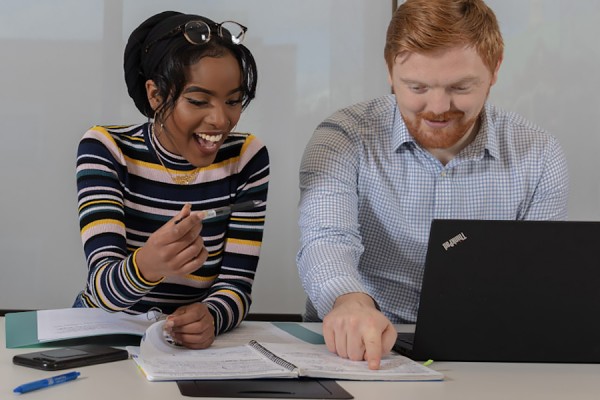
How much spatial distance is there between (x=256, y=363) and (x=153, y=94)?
2.11ft

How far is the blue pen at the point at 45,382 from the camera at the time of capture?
1.04m

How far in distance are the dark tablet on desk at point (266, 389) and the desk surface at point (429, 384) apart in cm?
2

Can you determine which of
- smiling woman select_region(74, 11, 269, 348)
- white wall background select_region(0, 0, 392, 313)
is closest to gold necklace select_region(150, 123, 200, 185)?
smiling woman select_region(74, 11, 269, 348)

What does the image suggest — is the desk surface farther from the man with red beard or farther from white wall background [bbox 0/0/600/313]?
white wall background [bbox 0/0/600/313]

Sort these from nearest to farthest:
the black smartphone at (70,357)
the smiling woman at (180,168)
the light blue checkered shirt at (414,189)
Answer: the black smartphone at (70,357) → the smiling woman at (180,168) → the light blue checkered shirt at (414,189)

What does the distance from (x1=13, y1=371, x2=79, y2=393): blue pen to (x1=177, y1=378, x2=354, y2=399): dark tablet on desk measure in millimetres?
140

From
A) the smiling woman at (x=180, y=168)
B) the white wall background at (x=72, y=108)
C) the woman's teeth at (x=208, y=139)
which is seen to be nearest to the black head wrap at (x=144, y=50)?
the smiling woman at (x=180, y=168)

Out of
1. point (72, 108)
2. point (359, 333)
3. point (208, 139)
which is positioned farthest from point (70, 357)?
point (72, 108)

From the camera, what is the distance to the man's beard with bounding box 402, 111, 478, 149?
5.58ft

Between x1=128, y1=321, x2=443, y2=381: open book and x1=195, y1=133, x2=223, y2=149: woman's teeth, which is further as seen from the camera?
x1=195, y1=133, x2=223, y2=149: woman's teeth

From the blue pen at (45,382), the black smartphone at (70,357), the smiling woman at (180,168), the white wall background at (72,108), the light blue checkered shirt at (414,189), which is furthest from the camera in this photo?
the white wall background at (72,108)

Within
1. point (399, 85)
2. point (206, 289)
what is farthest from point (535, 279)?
point (206, 289)

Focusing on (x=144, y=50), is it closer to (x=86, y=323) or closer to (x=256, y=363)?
(x=86, y=323)

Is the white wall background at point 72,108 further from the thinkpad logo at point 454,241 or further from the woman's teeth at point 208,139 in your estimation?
the thinkpad logo at point 454,241
